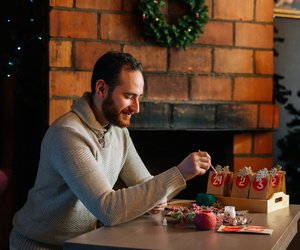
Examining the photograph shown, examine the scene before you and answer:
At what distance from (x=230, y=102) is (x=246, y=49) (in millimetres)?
317

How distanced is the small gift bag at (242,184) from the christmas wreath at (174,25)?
1182 millimetres

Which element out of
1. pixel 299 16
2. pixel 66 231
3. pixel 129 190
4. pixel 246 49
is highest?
pixel 299 16

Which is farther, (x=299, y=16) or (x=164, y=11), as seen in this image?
A: (x=299, y=16)

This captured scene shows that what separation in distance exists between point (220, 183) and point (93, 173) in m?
0.60

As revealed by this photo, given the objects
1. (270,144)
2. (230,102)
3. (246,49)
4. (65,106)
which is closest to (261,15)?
(246,49)

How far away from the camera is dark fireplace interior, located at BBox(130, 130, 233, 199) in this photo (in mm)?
3648

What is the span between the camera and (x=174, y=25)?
3.23m

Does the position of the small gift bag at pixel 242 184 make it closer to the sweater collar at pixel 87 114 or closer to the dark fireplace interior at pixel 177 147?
the sweater collar at pixel 87 114

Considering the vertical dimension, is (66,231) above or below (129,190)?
below

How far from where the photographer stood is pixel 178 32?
127 inches

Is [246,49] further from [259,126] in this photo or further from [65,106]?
[65,106]

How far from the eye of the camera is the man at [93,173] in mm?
1882

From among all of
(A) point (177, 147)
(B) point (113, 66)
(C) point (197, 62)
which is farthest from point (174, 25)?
(B) point (113, 66)

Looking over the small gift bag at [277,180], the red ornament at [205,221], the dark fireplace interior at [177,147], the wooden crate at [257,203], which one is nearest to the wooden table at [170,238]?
the red ornament at [205,221]
